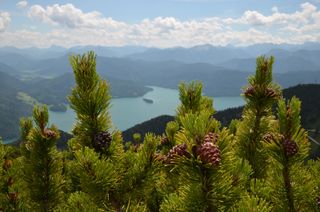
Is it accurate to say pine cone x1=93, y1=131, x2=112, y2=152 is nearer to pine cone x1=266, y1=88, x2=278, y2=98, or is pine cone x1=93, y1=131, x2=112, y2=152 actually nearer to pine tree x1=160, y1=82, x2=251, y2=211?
pine tree x1=160, y1=82, x2=251, y2=211

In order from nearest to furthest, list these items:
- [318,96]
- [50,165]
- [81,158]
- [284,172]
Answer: [81,158], [284,172], [50,165], [318,96]

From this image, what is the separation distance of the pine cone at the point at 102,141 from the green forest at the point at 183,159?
10 mm

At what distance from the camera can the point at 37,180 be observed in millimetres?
3797

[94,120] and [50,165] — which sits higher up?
[94,120]

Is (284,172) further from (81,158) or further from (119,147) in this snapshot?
(81,158)

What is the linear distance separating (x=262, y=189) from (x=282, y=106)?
4.17 feet

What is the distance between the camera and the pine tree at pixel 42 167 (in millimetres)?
3529

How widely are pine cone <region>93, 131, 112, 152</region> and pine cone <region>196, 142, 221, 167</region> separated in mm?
1158

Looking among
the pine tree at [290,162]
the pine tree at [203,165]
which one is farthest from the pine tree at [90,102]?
the pine tree at [290,162]

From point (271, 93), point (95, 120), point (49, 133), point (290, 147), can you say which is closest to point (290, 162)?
point (290, 147)

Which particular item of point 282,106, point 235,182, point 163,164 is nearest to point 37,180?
point 163,164

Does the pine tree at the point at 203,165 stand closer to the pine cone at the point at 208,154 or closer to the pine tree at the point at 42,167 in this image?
the pine cone at the point at 208,154

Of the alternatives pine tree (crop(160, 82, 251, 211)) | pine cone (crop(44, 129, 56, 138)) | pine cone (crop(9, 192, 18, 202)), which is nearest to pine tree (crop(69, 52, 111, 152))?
pine cone (crop(44, 129, 56, 138))

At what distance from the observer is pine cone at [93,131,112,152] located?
294 cm
